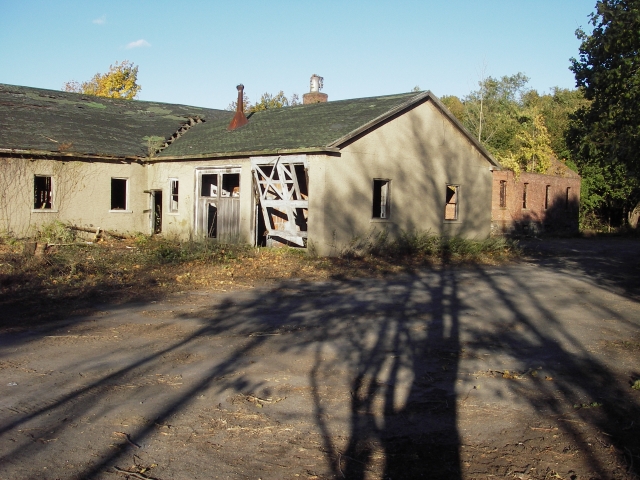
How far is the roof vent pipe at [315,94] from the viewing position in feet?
87.4

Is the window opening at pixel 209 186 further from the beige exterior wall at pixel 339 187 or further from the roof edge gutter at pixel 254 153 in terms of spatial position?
the roof edge gutter at pixel 254 153

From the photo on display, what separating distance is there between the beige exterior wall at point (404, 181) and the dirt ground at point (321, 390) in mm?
6713

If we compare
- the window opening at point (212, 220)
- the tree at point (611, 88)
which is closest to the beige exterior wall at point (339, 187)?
the window opening at point (212, 220)

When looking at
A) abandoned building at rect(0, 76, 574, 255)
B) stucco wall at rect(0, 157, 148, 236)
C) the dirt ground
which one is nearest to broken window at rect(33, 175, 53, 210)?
abandoned building at rect(0, 76, 574, 255)

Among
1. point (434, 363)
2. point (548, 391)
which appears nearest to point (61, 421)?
point (434, 363)

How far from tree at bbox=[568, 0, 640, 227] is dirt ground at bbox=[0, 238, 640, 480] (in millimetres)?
6107

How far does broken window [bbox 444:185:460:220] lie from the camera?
75.3ft

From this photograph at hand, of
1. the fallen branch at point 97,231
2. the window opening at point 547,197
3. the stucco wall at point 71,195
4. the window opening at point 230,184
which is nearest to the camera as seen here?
the stucco wall at point 71,195

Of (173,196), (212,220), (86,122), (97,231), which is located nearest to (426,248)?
(212,220)

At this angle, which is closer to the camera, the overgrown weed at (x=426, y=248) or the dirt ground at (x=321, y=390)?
the dirt ground at (x=321, y=390)

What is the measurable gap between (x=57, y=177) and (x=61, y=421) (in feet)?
58.0

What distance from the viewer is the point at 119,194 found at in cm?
2398

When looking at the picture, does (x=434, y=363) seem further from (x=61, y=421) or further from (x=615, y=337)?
(x=61, y=421)

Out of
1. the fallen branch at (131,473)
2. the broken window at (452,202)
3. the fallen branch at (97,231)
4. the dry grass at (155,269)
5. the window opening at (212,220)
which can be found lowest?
the fallen branch at (131,473)
